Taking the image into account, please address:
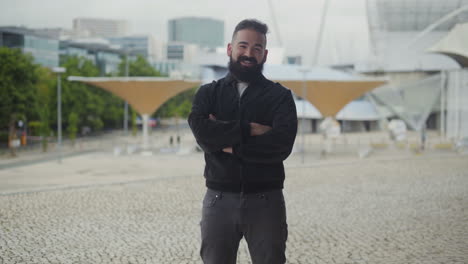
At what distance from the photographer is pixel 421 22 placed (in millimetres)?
67750

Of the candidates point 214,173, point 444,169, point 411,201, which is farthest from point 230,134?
point 444,169

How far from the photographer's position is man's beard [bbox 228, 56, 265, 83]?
4.01 meters

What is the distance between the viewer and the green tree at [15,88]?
97.9ft

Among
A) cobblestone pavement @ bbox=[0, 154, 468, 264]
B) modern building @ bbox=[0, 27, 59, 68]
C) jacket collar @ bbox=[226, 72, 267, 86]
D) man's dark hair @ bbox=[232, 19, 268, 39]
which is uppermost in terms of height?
modern building @ bbox=[0, 27, 59, 68]

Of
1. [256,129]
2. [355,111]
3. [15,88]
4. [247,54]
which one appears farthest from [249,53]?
[355,111]

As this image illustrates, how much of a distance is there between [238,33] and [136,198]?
11.3 metres

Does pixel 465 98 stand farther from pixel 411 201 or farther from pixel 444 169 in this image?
pixel 411 201

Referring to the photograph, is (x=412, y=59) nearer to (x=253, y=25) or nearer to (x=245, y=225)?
(x=253, y=25)

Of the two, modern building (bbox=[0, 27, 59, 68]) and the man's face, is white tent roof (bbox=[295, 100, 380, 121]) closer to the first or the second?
modern building (bbox=[0, 27, 59, 68])

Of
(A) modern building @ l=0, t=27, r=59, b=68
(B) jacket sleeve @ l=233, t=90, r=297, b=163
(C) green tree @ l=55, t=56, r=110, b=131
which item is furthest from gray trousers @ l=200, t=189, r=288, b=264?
(A) modern building @ l=0, t=27, r=59, b=68

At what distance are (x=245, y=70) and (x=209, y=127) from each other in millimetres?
481

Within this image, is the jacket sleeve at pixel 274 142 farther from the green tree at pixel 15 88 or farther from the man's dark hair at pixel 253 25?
the green tree at pixel 15 88

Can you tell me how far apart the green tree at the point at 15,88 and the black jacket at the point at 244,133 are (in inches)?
1105

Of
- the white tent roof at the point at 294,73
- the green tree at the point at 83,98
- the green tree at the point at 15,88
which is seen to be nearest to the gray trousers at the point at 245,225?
the green tree at the point at 15,88
